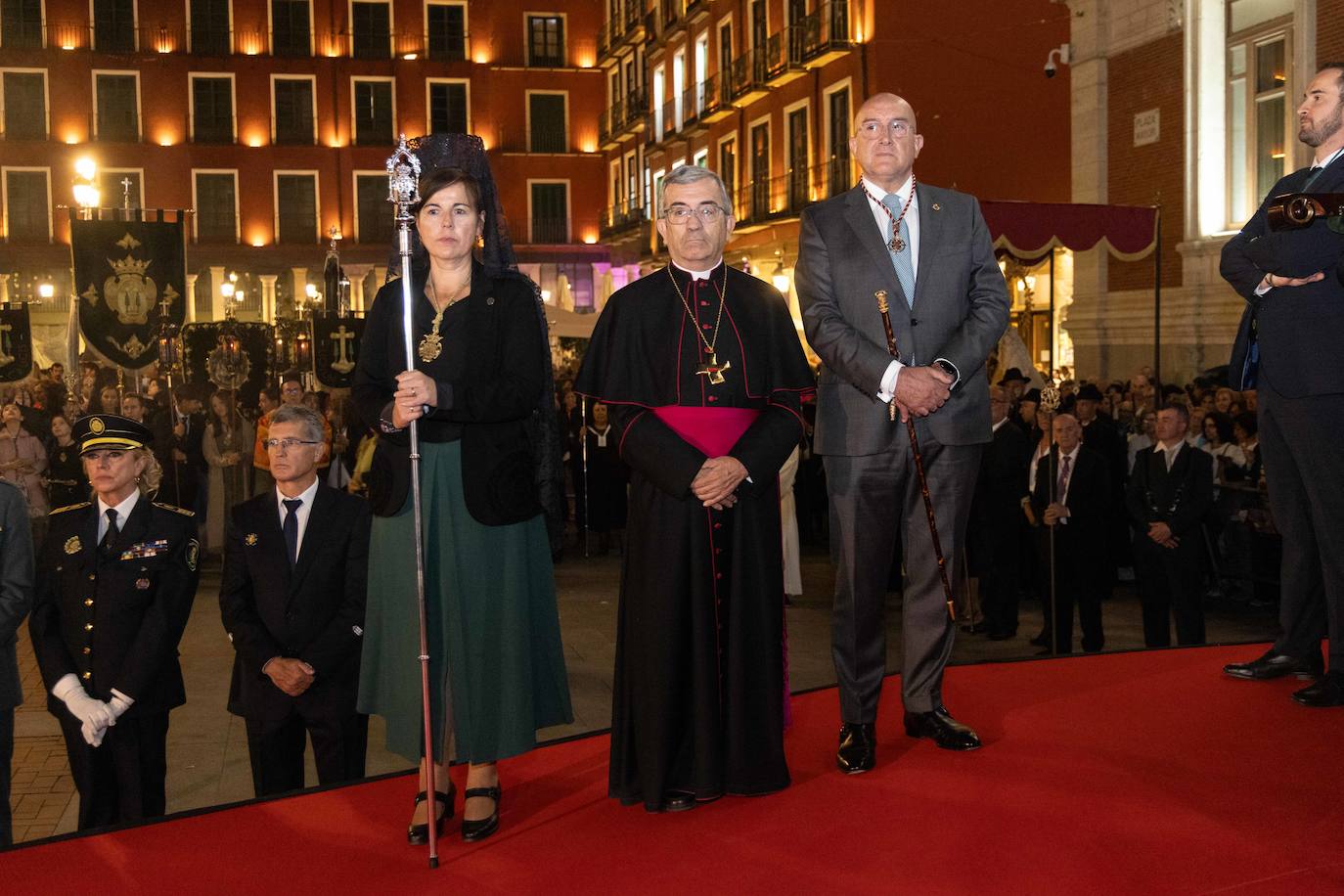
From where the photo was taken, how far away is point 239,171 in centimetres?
4053

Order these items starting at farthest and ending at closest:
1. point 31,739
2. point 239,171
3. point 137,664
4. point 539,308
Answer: point 239,171 → point 31,739 → point 137,664 → point 539,308

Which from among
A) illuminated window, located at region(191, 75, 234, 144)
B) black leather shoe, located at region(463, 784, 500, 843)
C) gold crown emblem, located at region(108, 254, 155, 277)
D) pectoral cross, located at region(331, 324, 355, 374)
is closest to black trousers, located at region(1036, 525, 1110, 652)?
black leather shoe, located at region(463, 784, 500, 843)

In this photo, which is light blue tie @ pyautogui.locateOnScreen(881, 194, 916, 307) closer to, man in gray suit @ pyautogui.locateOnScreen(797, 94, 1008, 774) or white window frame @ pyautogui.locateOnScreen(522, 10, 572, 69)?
man in gray suit @ pyautogui.locateOnScreen(797, 94, 1008, 774)

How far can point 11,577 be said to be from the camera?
13.2ft

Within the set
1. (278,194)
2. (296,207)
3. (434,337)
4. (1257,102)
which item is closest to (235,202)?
(278,194)

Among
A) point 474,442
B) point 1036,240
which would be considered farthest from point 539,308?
point 1036,240

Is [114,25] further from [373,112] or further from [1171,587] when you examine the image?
[1171,587]

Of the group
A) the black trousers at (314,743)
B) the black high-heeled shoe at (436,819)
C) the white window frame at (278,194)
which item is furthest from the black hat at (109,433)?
the white window frame at (278,194)

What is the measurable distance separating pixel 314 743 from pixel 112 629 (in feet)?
2.42

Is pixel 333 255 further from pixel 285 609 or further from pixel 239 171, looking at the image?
pixel 239 171

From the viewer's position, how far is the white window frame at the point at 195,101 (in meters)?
40.2

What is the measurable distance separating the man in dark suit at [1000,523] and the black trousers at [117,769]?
19.2ft

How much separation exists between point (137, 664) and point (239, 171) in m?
39.1

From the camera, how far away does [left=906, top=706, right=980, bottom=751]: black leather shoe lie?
12.2ft
